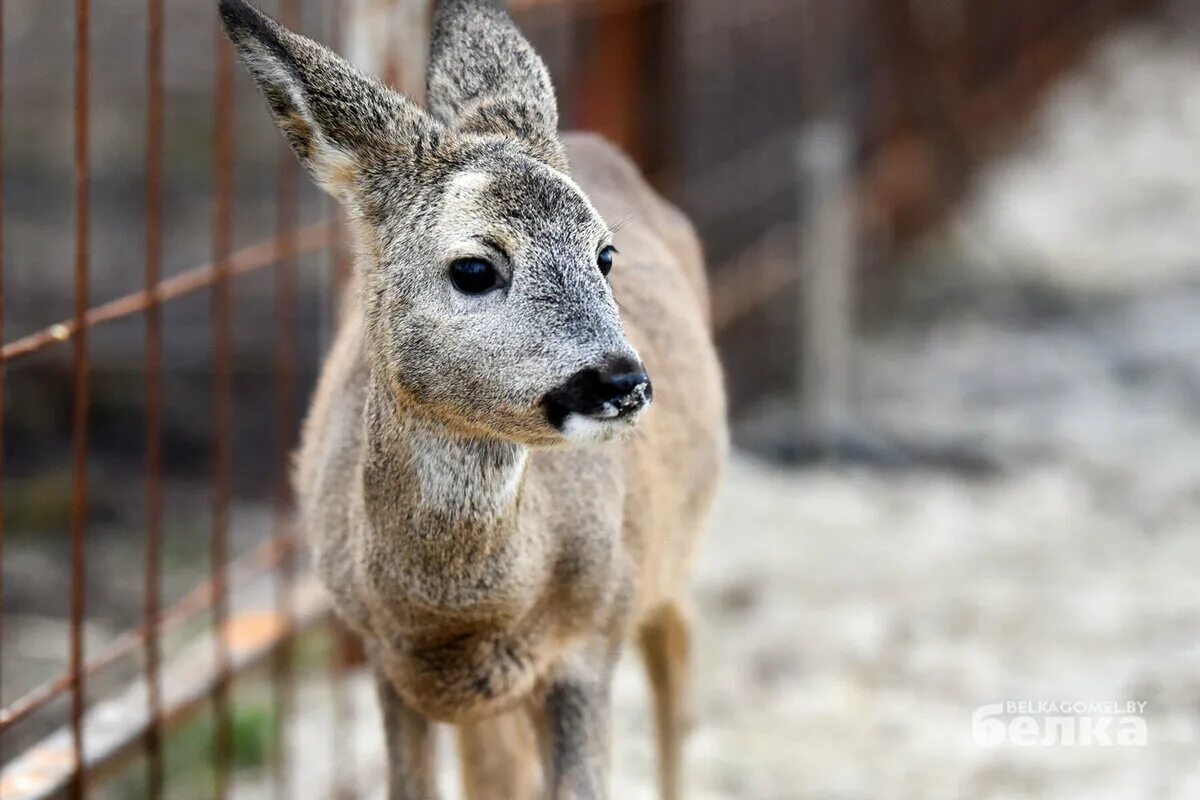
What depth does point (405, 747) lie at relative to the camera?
3.53 metres

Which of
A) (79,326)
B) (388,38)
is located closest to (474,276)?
(79,326)

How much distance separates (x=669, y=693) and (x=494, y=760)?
32.7 inches

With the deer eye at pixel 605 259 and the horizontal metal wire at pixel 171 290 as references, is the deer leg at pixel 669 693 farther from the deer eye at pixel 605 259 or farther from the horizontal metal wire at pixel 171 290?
the deer eye at pixel 605 259

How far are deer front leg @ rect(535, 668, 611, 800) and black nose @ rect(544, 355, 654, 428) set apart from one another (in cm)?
83

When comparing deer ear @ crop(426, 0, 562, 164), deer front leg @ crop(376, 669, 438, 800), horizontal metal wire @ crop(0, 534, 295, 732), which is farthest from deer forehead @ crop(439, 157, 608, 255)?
horizontal metal wire @ crop(0, 534, 295, 732)

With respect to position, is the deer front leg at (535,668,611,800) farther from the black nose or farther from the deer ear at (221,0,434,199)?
the deer ear at (221,0,434,199)

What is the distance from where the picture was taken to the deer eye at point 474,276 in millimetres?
2873

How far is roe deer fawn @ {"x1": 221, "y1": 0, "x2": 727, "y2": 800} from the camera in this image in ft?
9.31

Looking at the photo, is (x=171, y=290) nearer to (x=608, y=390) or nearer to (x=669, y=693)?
(x=669, y=693)

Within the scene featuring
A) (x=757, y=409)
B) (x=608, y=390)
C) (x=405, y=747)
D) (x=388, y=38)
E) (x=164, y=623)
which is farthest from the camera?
(x=757, y=409)

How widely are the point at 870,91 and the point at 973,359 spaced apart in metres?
1.56

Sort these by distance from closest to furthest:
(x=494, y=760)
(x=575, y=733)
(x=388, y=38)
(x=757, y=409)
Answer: (x=575, y=733), (x=494, y=760), (x=388, y=38), (x=757, y=409)

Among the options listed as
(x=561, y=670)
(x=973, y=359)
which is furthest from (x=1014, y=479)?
(x=561, y=670)

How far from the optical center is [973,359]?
31.0 ft
